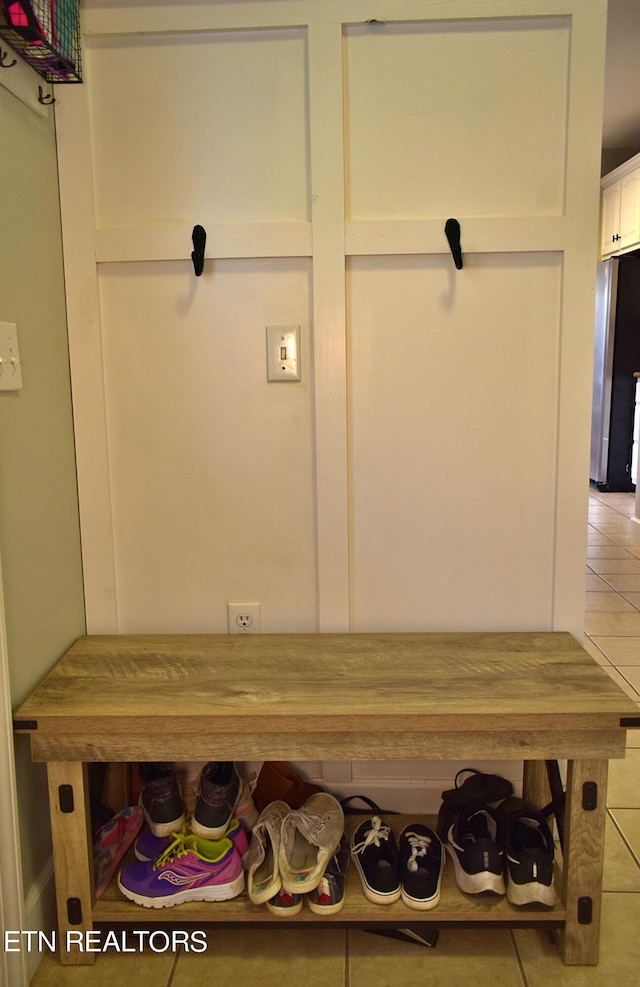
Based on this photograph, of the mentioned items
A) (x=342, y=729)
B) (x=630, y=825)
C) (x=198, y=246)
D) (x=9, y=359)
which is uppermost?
(x=198, y=246)

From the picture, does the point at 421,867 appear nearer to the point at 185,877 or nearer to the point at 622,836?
the point at 185,877

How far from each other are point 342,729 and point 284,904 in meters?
0.38

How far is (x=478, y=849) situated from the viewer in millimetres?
1491

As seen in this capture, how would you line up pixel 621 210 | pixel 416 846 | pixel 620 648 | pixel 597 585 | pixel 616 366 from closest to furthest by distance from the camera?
pixel 416 846, pixel 620 648, pixel 597 585, pixel 621 210, pixel 616 366

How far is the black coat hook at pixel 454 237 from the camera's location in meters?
1.62

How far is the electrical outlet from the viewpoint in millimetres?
1788

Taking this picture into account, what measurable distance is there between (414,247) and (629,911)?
1.50 meters

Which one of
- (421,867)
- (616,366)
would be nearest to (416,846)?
(421,867)

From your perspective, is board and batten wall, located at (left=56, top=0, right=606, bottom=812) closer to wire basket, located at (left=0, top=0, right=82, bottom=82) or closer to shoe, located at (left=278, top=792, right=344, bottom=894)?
wire basket, located at (left=0, top=0, right=82, bottom=82)

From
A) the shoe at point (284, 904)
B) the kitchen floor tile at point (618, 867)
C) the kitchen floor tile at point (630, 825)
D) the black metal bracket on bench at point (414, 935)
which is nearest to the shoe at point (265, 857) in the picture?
the shoe at point (284, 904)

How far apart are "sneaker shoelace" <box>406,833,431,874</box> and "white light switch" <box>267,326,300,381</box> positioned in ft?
3.40

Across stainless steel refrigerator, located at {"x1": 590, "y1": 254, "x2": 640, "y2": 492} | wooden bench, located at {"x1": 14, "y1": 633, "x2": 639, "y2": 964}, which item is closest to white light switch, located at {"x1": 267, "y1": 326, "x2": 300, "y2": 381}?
wooden bench, located at {"x1": 14, "y1": 633, "x2": 639, "y2": 964}

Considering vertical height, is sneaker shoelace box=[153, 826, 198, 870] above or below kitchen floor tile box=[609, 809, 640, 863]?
above

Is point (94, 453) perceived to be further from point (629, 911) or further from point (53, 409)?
point (629, 911)
